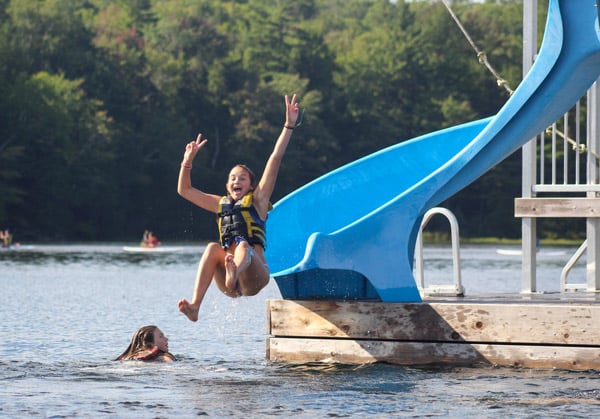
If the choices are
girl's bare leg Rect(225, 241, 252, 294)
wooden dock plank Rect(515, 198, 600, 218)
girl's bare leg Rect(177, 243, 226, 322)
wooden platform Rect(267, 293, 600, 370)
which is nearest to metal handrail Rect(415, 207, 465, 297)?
wooden dock plank Rect(515, 198, 600, 218)

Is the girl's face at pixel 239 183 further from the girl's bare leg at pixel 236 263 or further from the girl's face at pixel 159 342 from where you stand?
the girl's face at pixel 159 342

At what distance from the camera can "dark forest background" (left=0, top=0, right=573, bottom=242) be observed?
7619 centimetres

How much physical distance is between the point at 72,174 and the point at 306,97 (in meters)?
19.0

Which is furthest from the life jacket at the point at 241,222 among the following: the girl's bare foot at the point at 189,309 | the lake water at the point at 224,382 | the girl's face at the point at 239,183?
the lake water at the point at 224,382

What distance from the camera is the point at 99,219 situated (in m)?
78.9

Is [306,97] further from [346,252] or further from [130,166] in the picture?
[346,252]

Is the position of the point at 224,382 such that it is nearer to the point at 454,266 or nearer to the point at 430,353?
the point at 430,353

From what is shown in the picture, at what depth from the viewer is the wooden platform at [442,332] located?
12289 mm

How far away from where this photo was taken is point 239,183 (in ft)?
39.3

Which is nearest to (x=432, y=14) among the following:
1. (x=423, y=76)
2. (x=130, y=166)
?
(x=423, y=76)

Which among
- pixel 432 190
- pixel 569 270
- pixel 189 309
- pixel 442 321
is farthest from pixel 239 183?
pixel 569 270

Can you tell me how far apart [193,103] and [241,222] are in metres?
76.6

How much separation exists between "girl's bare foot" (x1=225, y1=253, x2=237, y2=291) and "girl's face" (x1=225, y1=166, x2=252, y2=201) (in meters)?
0.80

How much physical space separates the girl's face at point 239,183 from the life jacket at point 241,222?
4cm
